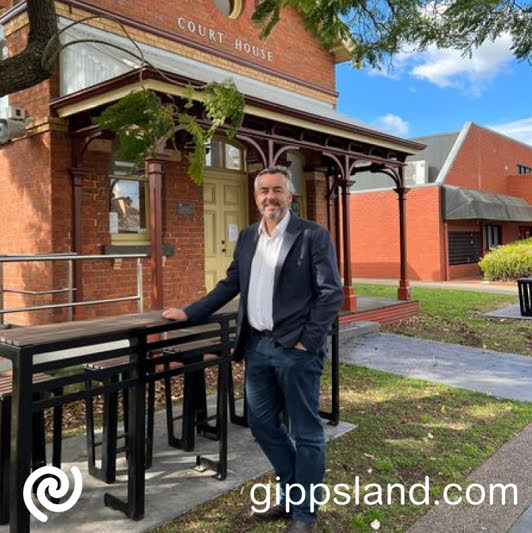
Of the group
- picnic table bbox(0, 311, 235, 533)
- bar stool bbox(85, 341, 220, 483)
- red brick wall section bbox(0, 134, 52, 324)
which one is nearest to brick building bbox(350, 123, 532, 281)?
red brick wall section bbox(0, 134, 52, 324)

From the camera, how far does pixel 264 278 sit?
297 centimetres

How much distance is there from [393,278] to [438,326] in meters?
11.6

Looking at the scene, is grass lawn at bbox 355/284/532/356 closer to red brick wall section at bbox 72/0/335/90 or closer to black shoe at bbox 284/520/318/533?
red brick wall section at bbox 72/0/335/90

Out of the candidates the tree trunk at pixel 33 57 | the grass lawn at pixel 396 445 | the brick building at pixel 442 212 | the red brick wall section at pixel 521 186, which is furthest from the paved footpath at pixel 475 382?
the red brick wall section at pixel 521 186

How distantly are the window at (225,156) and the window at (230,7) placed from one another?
251cm

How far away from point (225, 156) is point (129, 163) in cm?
417

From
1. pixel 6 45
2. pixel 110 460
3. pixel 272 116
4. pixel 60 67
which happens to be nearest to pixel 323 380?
pixel 110 460

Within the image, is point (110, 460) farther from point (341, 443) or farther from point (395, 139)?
point (395, 139)

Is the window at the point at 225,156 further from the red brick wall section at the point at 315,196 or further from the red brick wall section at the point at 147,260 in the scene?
the red brick wall section at the point at 315,196

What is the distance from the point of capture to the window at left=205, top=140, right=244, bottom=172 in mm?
9961

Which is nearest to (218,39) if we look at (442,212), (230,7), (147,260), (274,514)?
(230,7)

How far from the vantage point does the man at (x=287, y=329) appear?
9.31ft

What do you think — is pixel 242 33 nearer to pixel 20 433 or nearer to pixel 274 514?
pixel 274 514

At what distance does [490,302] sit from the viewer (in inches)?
547
